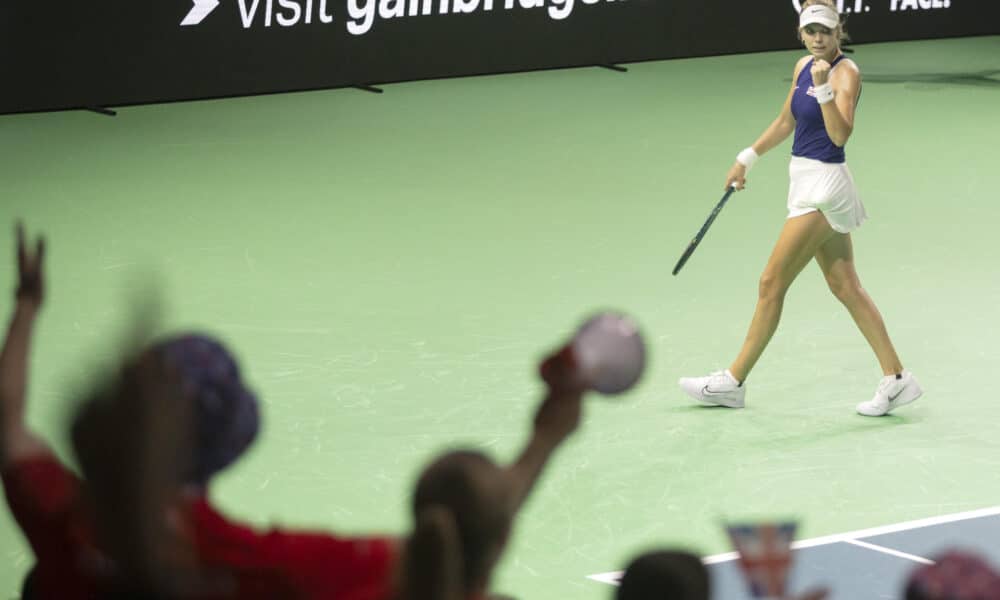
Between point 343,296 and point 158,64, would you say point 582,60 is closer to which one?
point 158,64

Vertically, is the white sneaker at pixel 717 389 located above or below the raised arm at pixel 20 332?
below

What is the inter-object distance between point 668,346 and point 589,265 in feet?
5.35

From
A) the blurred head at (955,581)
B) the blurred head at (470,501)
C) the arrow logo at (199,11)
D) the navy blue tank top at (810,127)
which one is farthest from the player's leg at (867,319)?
the arrow logo at (199,11)

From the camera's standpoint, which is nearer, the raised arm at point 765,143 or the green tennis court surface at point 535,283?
the green tennis court surface at point 535,283

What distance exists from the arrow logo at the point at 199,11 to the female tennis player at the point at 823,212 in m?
7.89

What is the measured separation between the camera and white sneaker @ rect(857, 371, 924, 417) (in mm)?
7648

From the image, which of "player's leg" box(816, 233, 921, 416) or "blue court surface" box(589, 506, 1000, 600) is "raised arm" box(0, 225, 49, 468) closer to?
"blue court surface" box(589, 506, 1000, 600)

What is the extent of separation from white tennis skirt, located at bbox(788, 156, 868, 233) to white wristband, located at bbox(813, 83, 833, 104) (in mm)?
339

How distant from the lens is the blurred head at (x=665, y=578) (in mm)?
1796

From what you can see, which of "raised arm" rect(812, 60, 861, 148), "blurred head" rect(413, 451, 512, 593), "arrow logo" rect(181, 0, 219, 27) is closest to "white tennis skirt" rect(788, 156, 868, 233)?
"raised arm" rect(812, 60, 861, 148)

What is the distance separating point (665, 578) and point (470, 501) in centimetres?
25

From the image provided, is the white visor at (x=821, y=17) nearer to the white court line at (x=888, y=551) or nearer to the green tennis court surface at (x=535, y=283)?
the green tennis court surface at (x=535, y=283)

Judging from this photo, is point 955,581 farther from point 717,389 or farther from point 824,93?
point 717,389

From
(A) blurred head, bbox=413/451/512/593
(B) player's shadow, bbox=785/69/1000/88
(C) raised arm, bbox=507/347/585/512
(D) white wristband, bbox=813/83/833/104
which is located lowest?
(A) blurred head, bbox=413/451/512/593
